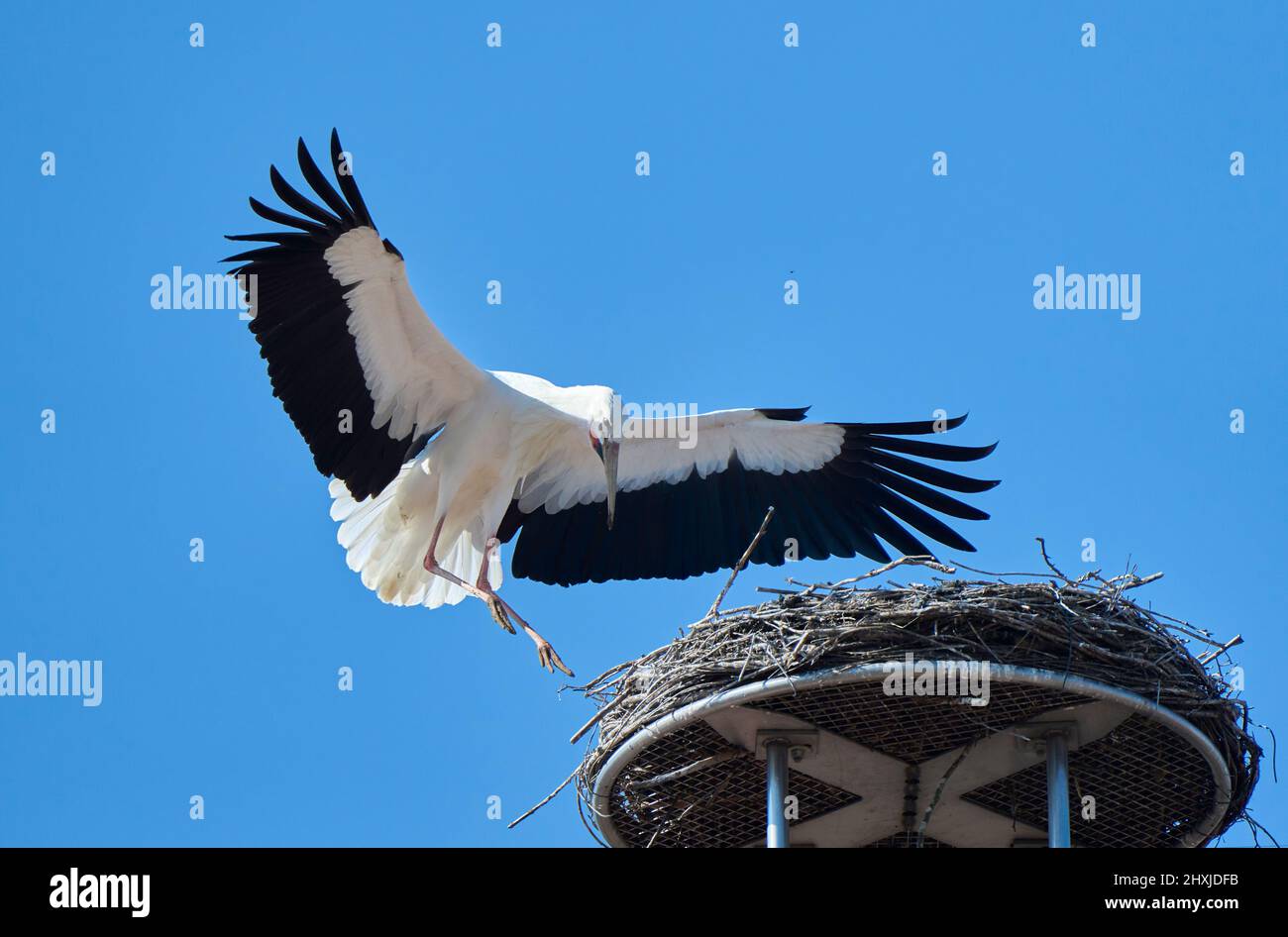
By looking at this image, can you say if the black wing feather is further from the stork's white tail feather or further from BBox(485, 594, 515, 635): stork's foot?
BBox(485, 594, 515, 635): stork's foot

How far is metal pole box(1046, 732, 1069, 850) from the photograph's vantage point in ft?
29.9

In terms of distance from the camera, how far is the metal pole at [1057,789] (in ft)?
29.9

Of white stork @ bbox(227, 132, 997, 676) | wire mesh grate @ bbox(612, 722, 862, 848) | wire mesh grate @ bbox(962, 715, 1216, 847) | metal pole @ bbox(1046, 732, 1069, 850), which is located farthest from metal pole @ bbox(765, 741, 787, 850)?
white stork @ bbox(227, 132, 997, 676)

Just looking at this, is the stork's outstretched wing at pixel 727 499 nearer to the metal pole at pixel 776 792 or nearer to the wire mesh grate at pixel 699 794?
the wire mesh grate at pixel 699 794

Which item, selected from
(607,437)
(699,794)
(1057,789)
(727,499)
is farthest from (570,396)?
(1057,789)

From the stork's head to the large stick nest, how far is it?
1.97m

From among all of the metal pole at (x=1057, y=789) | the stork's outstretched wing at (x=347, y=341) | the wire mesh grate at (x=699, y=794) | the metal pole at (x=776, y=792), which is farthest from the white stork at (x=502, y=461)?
the metal pole at (x=1057, y=789)

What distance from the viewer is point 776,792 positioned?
31.2 feet

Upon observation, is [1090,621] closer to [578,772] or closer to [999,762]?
[999,762]

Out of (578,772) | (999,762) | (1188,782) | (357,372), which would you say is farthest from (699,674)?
(357,372)

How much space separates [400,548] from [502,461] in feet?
3.61

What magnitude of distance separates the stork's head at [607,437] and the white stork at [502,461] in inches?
0.6
